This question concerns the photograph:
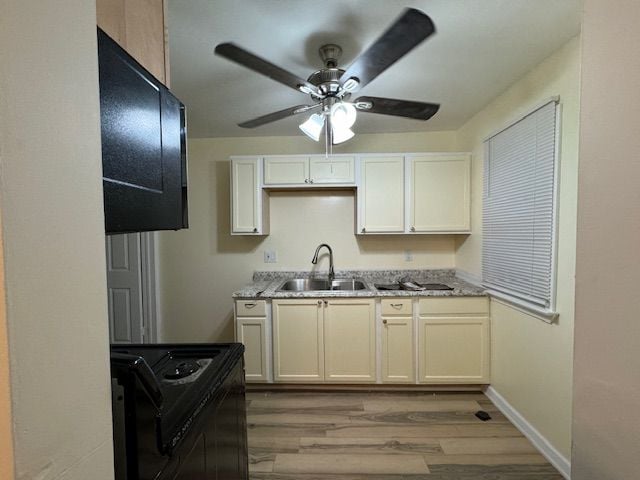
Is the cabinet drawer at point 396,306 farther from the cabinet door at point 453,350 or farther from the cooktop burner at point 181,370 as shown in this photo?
the cooktop burner at point 181,370

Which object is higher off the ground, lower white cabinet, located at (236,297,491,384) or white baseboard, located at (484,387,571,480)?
lower white cabinet, located at (236,297,491,384)

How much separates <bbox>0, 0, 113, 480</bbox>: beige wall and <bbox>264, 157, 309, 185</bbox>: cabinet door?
2.37 metres

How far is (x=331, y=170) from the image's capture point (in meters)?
2.78

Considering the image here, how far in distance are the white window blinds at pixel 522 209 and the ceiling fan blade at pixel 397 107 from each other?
2.28 feet

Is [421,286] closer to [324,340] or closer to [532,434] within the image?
[324,340]

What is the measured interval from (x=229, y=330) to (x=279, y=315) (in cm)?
91

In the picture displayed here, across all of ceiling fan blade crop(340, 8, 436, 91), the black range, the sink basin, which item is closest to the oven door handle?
the black range

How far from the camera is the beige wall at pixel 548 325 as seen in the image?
162cm

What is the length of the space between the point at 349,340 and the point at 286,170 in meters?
1.64

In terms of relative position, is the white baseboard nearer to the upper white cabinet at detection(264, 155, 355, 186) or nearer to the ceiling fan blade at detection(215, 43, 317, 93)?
the upper white cabinet at detection(264, 155, 355, 186)

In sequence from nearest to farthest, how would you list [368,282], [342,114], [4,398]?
[4,398]
[342,114]
[368,282]

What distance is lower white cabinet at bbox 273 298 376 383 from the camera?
2490mm

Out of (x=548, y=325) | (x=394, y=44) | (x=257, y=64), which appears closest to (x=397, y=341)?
(x=548, y=325)

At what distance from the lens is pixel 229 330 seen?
3.10 meters
